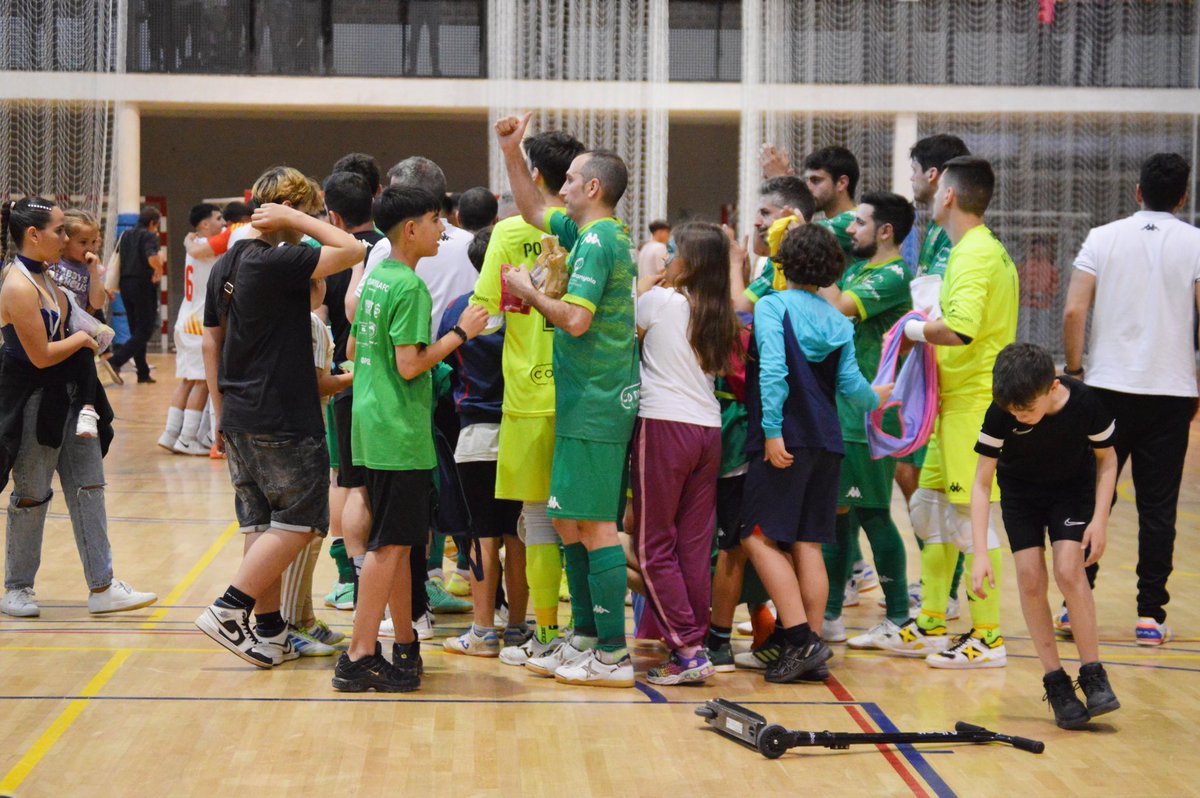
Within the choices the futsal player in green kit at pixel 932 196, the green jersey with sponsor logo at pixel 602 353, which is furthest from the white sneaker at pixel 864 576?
the green jersey with sponsor logo at pixel 602 353

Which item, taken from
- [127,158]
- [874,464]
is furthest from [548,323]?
[127,158]

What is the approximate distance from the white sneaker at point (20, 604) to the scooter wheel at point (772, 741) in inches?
118

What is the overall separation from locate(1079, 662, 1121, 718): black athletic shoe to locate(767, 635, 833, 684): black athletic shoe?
0.78 metres

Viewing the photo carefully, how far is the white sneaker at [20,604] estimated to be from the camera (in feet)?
16.8

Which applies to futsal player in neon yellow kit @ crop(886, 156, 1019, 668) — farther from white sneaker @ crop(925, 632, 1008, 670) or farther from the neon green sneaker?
the neon green sneaker

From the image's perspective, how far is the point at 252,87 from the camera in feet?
60.1

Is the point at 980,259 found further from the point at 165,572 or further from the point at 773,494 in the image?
the point at 165,572

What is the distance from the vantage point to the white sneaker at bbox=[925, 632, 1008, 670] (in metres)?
4.61

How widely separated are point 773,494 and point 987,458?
71 centimetres

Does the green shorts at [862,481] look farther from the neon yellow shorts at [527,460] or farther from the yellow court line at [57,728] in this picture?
the yellow court line at [57,728]

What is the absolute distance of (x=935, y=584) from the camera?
483cm

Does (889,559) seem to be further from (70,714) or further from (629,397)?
(70,714)

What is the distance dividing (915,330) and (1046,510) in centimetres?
82

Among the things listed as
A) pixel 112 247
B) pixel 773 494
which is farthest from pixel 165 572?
pixel 112 247
